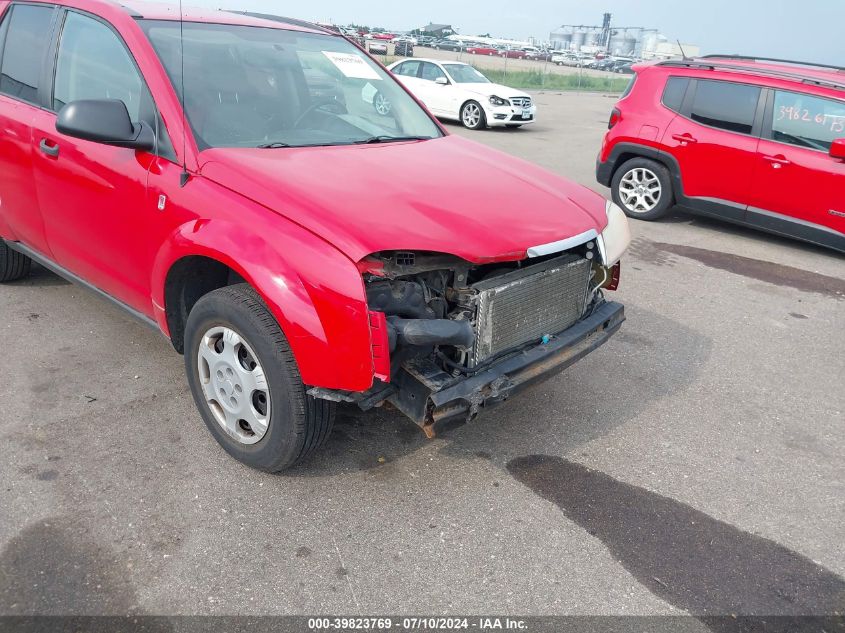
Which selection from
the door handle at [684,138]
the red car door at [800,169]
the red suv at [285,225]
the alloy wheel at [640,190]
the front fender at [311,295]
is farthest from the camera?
the alloy wheel at [640,190]

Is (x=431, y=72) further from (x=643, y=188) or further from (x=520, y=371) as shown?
(x=520, y=371)

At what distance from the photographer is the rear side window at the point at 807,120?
6637 mm

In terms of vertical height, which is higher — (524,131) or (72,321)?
(524,131)

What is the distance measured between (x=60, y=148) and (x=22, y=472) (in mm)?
1685

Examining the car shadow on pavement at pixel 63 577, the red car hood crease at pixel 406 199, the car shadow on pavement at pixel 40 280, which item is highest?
the red car hood crease at pixel 406 199

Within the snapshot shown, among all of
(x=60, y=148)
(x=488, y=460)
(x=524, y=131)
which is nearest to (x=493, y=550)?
(x=488, y=460)

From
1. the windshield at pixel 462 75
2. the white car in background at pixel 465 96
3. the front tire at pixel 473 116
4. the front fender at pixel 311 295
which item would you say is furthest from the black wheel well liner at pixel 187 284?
the windshield at pixel 462 75

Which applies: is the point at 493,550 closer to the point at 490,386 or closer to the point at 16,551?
the point at 490,386

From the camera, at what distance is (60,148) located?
354 cm

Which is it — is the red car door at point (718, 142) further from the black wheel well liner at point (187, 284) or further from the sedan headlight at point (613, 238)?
the black wheel well liner at point (187, 284)

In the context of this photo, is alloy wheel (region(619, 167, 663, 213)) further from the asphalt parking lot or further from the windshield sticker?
the windshield sticker

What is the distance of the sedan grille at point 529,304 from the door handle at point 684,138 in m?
5.03

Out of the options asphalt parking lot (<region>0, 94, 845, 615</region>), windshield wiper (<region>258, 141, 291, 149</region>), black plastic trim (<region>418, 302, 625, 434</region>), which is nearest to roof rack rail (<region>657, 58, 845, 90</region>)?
asphalt parking lot (<region>0, 94, 845, 615</region>)

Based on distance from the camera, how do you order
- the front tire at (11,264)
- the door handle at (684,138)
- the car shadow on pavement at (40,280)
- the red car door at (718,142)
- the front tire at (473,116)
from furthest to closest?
1. the front tire at (473,116)
2. the door handle at (684,138)
3. the red car door at (718,142)
4. the car shadow on pavement at (40,280)
5. the front tire at (11,264)
